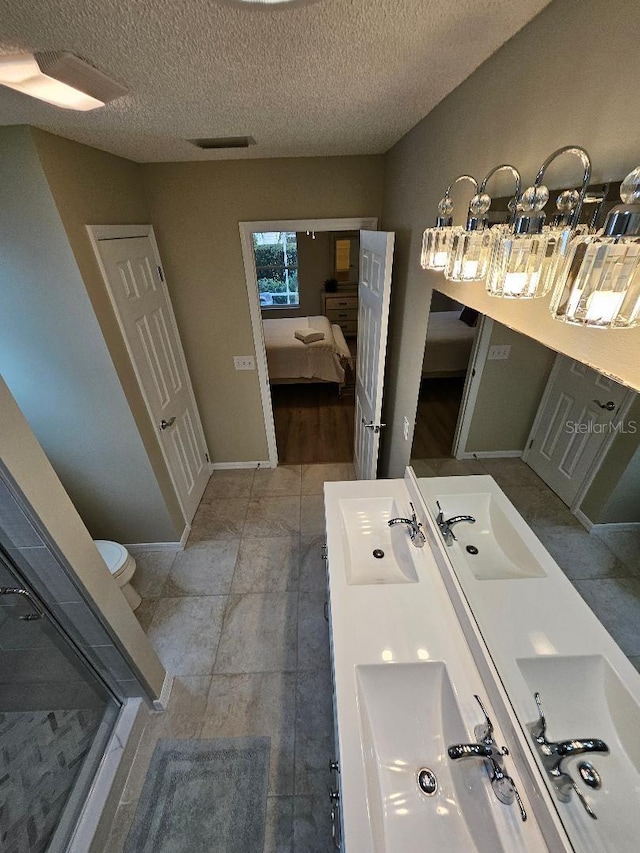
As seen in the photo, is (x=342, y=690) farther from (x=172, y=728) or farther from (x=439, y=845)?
(x=172, y=728)

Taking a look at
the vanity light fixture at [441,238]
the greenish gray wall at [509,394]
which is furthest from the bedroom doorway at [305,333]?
the greenish gray wall at [509,394]

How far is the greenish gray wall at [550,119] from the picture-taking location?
0.59 meters

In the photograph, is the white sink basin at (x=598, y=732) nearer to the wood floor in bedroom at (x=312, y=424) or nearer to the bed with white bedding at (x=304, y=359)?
the wood floor in bedroom at (x=312, y=424)

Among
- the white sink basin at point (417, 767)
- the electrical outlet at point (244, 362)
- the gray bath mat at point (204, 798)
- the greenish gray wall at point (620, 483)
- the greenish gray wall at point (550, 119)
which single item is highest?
the greenish gray wall at point (550, 119)

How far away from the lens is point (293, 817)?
1.34 meters

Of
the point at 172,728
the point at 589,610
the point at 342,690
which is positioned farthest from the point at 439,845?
the point at 172,728

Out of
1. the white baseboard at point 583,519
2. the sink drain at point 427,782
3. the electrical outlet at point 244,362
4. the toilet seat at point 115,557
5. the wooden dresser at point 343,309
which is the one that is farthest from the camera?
the wooden dresser at point 343,309

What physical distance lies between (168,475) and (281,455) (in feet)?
4.16

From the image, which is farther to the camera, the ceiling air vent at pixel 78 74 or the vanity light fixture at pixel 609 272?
the ceiling air vent at pixel 78 74

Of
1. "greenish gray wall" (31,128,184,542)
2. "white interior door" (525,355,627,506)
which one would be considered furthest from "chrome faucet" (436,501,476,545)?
"greenish gray wall" (31,128,184,542)

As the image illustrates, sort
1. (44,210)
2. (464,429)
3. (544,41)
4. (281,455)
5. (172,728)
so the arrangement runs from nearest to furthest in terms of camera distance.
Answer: (544,41), (464,429), (44,210), (172,728), (281,455)

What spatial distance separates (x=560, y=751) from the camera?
0.73 meters

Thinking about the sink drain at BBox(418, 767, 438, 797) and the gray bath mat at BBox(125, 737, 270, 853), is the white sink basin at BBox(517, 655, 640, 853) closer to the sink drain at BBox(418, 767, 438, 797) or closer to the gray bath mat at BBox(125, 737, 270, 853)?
the sink drain at BBox(418, 767, 438, 797)

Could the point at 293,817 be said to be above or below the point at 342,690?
below
